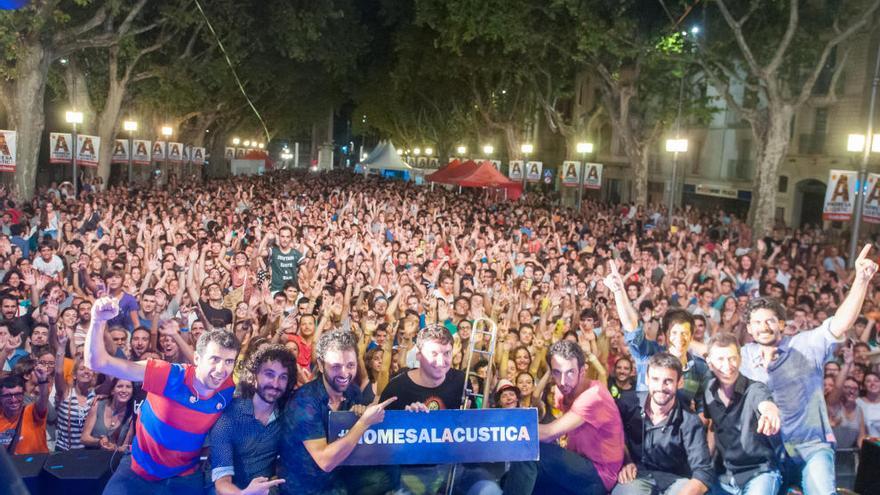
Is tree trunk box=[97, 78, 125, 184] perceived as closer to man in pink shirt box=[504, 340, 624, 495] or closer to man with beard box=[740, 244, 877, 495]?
man in pink shirt box=[504, 340, 624, 495]

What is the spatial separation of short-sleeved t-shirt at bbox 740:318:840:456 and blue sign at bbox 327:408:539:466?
1525 mm

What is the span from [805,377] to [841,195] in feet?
38.9

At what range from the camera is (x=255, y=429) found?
4.05m

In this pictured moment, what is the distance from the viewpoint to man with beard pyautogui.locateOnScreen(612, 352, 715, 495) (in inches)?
172

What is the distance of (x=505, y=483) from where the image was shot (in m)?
4.67

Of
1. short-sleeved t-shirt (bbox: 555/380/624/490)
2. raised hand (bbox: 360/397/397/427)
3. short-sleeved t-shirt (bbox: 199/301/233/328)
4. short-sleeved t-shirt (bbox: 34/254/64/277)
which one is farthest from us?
short-sleeved t-shirt (bbox: 34/254/64/277)

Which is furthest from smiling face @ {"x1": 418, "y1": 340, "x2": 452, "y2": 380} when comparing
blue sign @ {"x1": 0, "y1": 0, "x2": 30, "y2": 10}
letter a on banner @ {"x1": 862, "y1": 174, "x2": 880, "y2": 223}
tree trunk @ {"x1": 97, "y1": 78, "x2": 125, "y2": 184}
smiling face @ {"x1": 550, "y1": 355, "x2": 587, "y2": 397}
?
tree trunk @ {"x1": 97, "y1": 78, "x2": 125, "y2": 184}

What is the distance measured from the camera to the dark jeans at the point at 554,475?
14.9 ft

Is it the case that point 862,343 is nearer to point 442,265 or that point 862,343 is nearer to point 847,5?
point 442,265

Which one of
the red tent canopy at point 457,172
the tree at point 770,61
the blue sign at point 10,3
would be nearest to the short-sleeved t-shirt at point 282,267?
the blue sign at point 10,3

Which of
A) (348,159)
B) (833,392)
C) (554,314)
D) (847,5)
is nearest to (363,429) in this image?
(833,392)

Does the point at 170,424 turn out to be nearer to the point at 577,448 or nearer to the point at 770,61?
the point at 577,448

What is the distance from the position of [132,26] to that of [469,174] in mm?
10591

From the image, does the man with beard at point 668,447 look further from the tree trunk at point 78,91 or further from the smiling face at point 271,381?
the tree trunk at point 78,91
